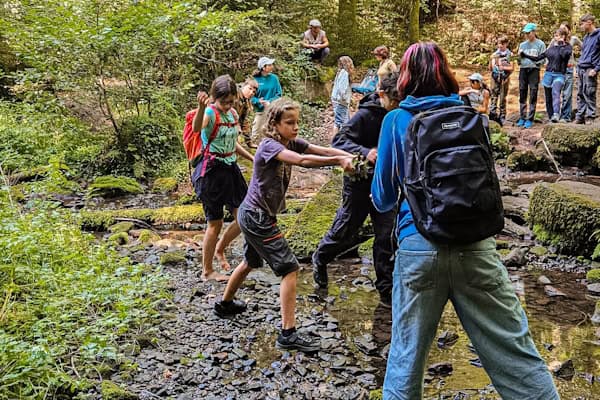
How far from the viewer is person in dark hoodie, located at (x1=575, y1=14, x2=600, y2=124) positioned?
13.0m

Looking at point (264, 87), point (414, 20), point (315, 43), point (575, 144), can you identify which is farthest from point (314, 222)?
point (414, 20)

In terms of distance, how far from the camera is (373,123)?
204 inches

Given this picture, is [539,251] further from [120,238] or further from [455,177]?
[120,238]

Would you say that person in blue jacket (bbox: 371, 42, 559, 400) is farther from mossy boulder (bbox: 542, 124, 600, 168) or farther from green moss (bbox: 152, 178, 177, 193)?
mossy boulder (bbox: 542, 124, 600, 168)

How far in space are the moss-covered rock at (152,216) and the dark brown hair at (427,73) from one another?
6910mm

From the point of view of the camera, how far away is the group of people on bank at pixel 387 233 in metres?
2.68

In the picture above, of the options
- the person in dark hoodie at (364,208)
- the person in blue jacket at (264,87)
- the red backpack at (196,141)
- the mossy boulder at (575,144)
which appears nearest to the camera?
the person in dark hoodie at (364,208)

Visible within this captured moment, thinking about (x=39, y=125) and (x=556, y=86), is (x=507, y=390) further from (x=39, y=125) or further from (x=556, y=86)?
(x=556, y=86)

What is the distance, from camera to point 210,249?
20.4 ft

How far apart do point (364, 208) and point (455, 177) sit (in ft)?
9.65

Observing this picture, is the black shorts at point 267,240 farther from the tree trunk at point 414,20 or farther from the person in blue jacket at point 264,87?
the tree trunk at point 414,20

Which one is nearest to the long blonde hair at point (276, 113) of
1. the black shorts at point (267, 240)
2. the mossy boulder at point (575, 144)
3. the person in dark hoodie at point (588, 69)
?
the black shorts at point (267, 240)

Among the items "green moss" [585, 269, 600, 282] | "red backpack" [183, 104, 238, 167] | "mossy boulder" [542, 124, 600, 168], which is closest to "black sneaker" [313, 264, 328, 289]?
"red backpack" [183, 104, 238, 167]

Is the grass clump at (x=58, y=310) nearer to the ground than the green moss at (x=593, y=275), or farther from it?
farther from it
